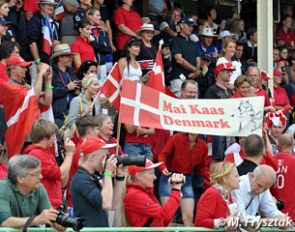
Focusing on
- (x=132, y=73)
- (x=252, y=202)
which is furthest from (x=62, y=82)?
(x=252, y=202)

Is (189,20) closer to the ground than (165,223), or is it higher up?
higher up

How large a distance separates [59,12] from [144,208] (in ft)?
22.0

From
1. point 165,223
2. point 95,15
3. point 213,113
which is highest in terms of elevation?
point 95,15

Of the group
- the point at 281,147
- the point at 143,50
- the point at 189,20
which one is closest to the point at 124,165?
the point at 281,147

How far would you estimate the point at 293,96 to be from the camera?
19.0 metres

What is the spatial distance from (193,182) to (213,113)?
121 centimetres

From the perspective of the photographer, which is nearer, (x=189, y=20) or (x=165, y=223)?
(x=165, y=223)

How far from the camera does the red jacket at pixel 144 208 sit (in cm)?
1082

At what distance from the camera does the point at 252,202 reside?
37.1 ft

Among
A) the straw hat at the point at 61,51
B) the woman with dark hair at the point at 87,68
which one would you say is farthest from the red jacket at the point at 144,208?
the straw hat at the point at 61,51

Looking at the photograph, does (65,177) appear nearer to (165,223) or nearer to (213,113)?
(165,223)

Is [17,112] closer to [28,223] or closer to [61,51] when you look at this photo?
[61,51]

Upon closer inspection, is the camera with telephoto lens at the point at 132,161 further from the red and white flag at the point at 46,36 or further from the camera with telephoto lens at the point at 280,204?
the red and white flag at the point at 46,36

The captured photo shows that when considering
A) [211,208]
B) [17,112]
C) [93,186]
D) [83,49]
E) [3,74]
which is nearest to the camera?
[93,186]
